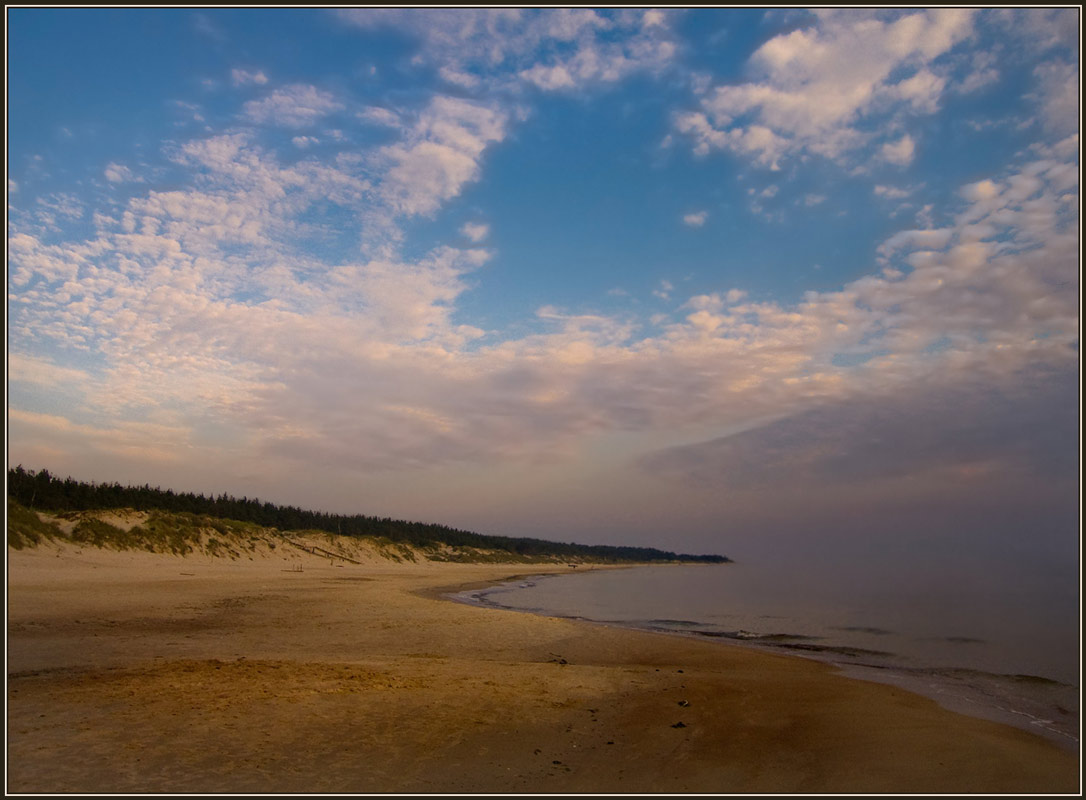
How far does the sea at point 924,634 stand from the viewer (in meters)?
15.8

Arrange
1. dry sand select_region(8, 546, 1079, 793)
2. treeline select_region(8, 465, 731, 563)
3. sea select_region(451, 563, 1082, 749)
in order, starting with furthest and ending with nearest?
treeline select_region(8, 465, 731, 563), sea select_region(451, 563, 1082, 749), dry sand select_region(8, 546, 1079, 793)

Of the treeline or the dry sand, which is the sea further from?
the treeline

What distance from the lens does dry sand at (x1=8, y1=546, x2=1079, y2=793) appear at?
27.4ft

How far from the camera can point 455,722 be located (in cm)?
1063

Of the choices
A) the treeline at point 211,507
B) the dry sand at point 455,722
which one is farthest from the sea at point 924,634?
the treeline at point 211,507

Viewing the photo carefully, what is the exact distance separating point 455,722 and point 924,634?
2716 centimetres

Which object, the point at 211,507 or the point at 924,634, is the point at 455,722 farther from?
the point at 211,507

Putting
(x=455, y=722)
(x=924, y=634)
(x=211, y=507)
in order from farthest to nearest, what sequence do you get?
1. (x=211, y=507)
2. (x=924, y=634)
3. (x=455, y=722)

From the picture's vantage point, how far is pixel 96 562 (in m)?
42.1

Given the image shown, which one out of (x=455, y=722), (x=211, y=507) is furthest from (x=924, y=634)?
(x=211, y=507)

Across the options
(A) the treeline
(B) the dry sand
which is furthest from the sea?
(A) the treeline

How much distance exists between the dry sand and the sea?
87.3 inches

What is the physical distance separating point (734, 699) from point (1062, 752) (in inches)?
226

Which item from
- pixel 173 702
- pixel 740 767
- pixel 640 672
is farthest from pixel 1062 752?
pixel 173 702
